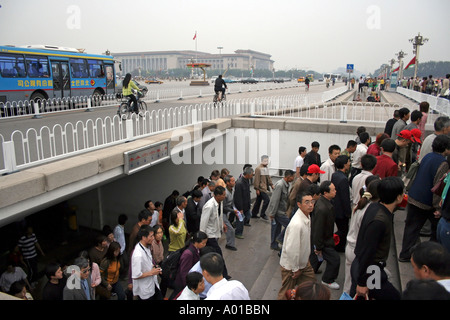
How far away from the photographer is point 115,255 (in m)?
5.49

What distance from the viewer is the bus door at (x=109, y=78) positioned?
17891 millimetres

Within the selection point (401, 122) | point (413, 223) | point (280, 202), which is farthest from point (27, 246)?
point (401, 122)

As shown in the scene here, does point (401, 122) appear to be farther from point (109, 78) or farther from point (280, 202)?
point (109, 78)

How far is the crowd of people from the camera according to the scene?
303cm

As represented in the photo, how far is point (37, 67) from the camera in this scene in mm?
13695

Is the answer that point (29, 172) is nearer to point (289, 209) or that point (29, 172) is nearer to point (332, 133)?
point (289, 209)

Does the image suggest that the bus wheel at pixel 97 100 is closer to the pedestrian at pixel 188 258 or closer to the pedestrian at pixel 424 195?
the pedestrian at pixel 188 258

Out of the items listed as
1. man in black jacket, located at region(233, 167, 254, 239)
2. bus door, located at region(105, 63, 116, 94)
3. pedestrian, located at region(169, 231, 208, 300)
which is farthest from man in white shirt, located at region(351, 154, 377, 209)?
bus door, located at region(105, 63, 116, 94)

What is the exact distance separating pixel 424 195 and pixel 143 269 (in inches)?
144

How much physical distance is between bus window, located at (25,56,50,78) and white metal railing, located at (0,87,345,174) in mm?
5383

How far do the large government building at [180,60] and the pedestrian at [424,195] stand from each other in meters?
95.6

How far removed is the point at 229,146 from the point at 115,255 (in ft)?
21.7

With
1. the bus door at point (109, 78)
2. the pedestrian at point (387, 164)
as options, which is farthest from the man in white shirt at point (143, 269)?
the bus door at point (109, 78)

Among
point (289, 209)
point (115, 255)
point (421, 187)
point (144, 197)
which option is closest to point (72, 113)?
point (144, 197)
